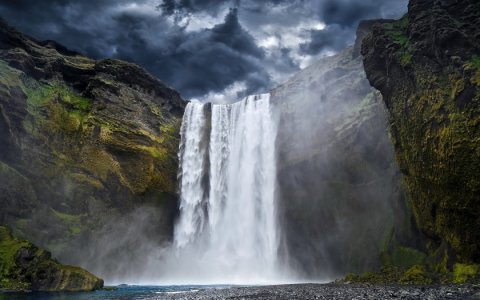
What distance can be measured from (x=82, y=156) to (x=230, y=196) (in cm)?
1899

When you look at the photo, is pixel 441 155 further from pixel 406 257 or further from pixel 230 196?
pixel 230 196

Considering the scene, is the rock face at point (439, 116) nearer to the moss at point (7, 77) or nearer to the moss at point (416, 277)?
the moss at point (416, 277)

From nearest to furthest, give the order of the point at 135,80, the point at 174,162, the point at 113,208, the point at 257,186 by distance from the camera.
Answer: the point at 113,208, the point at 257,186, the point at 174,162, the point at 135,80

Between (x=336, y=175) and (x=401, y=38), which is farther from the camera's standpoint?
(x=336, y=175)

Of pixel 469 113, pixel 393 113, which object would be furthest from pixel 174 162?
pixel 469 113

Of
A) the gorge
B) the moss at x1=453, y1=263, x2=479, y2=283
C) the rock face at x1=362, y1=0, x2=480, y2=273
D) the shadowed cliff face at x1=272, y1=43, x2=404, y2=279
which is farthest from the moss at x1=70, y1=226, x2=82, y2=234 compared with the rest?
the moss at x1=453, y1=263, x2=479, y2=283

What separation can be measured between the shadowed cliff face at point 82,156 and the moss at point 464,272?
34820 millimetres

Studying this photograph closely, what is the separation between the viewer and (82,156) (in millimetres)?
48500

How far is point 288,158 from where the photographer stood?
50.0 metres

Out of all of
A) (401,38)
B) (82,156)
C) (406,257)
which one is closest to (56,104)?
(82,156)

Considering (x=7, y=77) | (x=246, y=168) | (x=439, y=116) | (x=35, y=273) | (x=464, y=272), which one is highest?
(x=7, y=77)

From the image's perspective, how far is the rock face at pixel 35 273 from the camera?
28578 mm

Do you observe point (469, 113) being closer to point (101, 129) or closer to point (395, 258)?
point (395, 258)

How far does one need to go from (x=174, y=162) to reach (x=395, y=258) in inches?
1226
